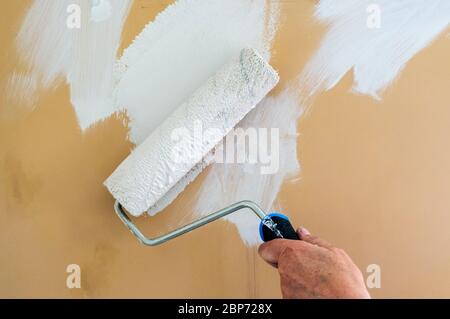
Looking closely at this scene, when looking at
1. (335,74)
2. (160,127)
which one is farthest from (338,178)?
(160,127)

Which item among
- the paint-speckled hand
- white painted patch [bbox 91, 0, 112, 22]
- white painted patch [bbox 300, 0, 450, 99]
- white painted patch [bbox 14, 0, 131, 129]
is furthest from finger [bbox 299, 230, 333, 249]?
white painted patch [bbox 91, 0, 112, 22]

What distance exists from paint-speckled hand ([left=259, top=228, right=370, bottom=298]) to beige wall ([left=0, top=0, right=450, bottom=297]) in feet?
0.59

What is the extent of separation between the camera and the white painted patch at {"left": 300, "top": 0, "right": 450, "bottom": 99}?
0.79m

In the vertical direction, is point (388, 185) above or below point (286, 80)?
below

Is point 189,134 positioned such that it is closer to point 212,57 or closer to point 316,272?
point 212,57

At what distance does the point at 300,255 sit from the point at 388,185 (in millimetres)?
291

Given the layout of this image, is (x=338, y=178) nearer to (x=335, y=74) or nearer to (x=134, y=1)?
(x=335, y=74)

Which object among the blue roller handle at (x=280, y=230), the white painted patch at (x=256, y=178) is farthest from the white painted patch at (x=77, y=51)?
the blue roller handle at (x=280, y=230)

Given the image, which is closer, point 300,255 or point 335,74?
point 300,255

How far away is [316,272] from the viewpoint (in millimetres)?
580

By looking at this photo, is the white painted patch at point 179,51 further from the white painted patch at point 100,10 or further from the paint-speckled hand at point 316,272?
the paint-speckled hand at point 316,272

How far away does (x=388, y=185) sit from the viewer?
79 centimetres

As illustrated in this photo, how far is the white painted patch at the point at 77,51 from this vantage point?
79 centimetres

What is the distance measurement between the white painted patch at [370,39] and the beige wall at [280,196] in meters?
0.02
